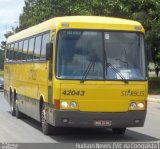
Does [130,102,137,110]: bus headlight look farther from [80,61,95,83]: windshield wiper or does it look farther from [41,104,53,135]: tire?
[41,104,53,135]: tire

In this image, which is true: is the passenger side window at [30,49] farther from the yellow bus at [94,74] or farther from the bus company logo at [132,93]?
the bus company logo at [132,93]

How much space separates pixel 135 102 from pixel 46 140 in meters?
2.26

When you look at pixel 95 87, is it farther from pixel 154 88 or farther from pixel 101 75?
pixel 154 88

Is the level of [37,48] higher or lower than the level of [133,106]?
higher

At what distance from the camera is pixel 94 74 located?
13.2 m

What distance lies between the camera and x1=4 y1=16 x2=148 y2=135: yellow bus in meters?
13.1

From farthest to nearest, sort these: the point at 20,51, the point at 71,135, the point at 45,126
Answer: the point at 20,51 < the point at 71,135 < the point at 45,126

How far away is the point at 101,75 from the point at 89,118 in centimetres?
104

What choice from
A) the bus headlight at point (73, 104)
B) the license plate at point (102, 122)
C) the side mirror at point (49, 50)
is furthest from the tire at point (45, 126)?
the license plate at point (102, 122)

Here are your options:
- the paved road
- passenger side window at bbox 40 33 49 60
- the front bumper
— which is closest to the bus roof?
passenger side window at bbox 40 33 49 60

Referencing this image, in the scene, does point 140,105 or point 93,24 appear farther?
point 93,24

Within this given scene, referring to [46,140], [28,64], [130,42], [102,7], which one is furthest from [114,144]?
[102,7]

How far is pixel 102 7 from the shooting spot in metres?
40.9

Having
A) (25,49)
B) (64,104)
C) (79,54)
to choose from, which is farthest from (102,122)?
(25,49)
